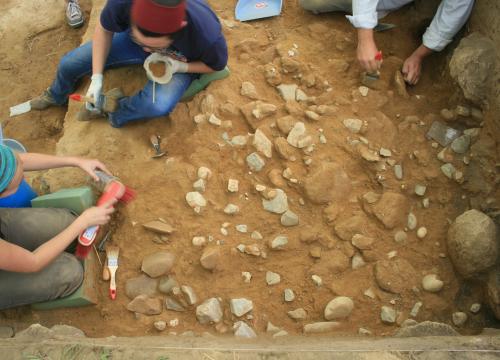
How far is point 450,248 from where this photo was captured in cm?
194

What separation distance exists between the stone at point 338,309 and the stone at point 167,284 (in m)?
0.65

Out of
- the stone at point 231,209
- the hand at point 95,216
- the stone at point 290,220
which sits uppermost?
the hand at point 95,216

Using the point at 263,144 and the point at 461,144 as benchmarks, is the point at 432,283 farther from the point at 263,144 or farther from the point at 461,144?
the point at 263,144

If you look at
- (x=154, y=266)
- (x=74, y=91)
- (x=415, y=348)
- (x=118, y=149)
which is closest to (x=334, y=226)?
(x=415, y=348)

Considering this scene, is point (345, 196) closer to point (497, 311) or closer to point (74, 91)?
point (497, 311)

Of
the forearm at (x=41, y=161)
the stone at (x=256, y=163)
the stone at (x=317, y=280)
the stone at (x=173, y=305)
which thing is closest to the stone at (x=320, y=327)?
the stone at (x=317, y=280)

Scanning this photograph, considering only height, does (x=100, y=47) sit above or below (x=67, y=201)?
above

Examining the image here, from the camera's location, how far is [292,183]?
212 cm

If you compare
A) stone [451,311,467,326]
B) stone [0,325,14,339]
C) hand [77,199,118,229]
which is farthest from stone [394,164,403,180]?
stone [0,325,14,339]

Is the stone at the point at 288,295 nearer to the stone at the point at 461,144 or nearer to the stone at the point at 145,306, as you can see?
the stone at the point at 145,306

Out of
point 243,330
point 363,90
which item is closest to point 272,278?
point 243,330

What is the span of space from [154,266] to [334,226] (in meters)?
0.82

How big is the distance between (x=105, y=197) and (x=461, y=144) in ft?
5.59

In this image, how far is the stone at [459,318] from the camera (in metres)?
1.85
